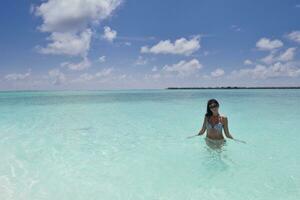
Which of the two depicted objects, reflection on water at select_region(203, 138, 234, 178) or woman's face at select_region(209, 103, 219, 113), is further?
woman's face at select_region(209, 103, 219, 113)

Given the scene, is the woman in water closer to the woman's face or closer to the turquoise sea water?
the woman's face

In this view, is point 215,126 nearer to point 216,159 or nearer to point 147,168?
point 216,159

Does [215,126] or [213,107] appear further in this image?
[215,126]

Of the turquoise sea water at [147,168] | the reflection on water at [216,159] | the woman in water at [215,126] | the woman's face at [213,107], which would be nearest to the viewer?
the turquoise sea water at [147,168]

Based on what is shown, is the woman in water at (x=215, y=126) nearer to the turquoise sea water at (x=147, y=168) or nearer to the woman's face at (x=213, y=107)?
the woman's face at (x=213, y=107)

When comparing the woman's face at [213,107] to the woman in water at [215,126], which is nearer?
the woman's face at [213,107]

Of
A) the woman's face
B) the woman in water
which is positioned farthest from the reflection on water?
the woman's face

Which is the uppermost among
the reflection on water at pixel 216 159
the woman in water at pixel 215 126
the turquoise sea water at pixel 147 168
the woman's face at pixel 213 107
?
the woman's face at pixel 213 107

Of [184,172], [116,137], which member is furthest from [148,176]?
[116,137]

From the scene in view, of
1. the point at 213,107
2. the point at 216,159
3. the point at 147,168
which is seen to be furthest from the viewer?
the point at 213,107

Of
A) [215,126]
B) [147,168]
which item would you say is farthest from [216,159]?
[147,168]

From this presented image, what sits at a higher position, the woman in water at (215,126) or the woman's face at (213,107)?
the woman's face at (213,107)

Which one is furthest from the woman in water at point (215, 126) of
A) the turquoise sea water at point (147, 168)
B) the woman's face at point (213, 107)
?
the turquoise sea water at point (147, 168)

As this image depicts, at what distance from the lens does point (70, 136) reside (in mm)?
8633
